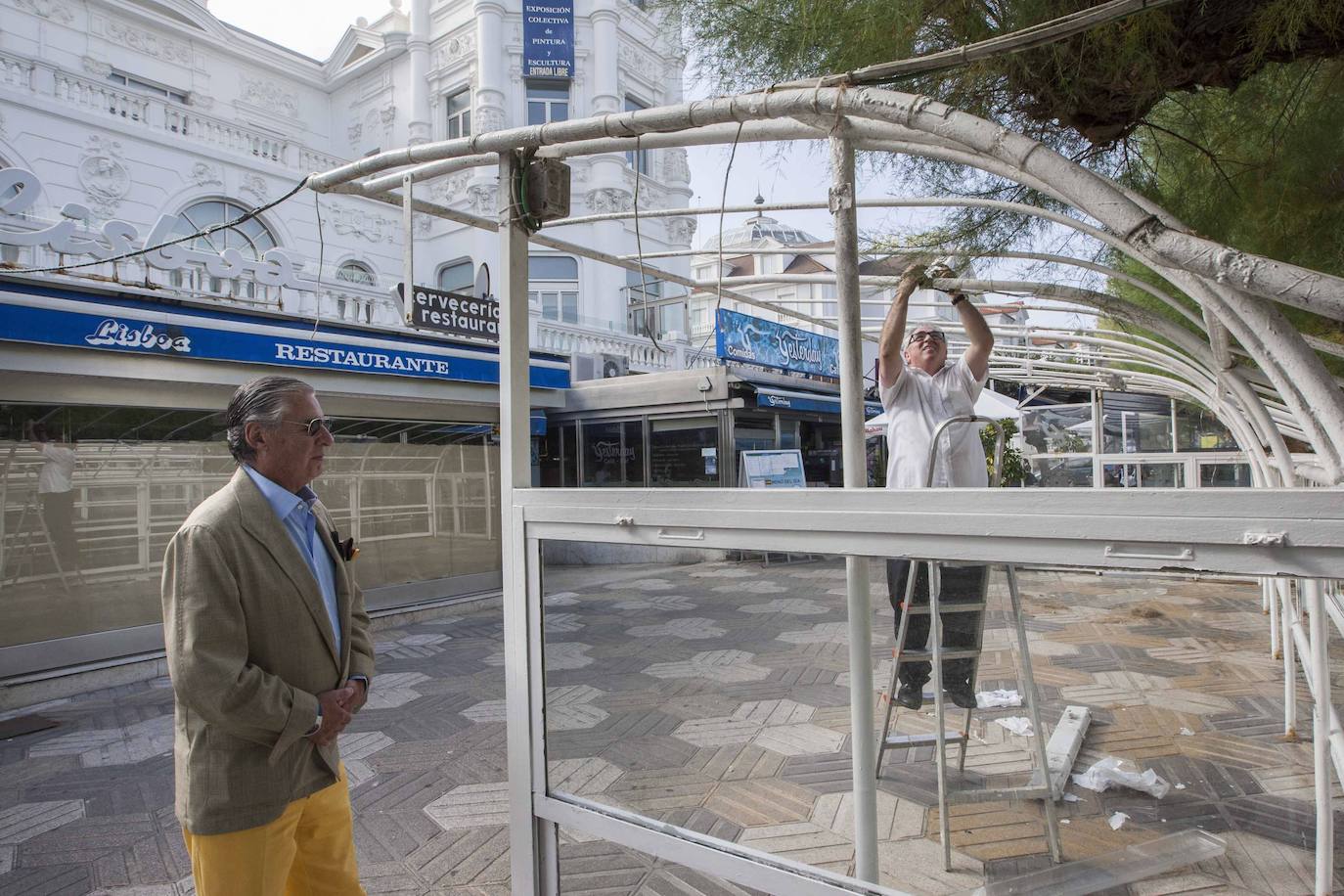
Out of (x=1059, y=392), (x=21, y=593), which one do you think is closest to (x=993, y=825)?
(x=21, y=593)

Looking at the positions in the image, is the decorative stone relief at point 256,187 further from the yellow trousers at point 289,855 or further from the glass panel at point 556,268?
the yellow trousers at point 289,855

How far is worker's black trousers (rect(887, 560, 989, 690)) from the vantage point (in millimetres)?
1974

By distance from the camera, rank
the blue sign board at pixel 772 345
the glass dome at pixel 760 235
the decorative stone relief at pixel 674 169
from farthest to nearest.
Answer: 1. the decorative stone relief at pixel 674 169
2. the blue sign board at pixel 772 345
3. the glass dome at pixel 760 235

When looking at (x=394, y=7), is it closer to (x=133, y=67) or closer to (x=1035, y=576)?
(x=133, y=67)

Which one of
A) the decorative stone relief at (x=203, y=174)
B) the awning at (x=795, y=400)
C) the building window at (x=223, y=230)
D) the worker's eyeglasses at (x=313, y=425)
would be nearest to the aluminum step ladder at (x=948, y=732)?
the worker's eyeglasses at (x=313, y=425)

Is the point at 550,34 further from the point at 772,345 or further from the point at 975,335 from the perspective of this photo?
the point at 975,335

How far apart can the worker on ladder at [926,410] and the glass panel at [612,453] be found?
9.27 m

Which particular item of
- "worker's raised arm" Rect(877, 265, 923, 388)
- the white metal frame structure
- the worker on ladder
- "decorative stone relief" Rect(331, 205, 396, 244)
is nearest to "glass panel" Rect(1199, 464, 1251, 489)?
the white metal frame structure

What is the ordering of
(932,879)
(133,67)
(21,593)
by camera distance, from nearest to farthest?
(932,879) → (21,593) → (133,67)

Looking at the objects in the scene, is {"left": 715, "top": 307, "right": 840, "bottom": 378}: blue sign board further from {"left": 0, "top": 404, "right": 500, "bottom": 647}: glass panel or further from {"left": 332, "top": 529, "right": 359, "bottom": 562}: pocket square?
{"left": 332, "top": 529, "right": 359, "bottom": 562}: pocket square

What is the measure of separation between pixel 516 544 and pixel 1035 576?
135cm

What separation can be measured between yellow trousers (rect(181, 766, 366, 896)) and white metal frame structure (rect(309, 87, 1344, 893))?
474 millimetres

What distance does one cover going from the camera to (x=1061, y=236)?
3.61 metres

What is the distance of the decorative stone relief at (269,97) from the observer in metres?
18.9
